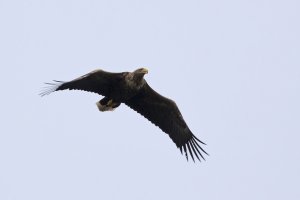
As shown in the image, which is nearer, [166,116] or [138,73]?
[138,73]

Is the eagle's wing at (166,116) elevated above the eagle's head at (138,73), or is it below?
below

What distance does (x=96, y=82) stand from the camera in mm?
16375

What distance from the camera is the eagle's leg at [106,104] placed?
16719mm

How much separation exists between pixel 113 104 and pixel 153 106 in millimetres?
1161

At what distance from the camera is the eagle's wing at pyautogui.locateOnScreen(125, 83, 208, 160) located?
17.4 m

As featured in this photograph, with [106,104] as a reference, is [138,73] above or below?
above

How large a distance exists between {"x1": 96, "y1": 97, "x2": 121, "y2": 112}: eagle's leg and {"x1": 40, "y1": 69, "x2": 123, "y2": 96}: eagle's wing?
20 cm

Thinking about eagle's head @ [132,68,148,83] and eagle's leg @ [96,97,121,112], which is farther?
eagle's leg @ [96,97,121,112]

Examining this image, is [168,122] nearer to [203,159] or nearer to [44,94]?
[203,159]

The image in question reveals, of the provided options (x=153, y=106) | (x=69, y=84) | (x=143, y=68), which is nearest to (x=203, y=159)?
(x=153, y=106)

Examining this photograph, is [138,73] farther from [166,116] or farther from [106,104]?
[166,116]

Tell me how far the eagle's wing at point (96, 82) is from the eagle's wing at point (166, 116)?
0.88 m

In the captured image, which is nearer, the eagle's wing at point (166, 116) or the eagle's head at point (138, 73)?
the eagle's head at point (138, 73)

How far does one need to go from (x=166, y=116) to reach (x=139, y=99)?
2.57 ft
